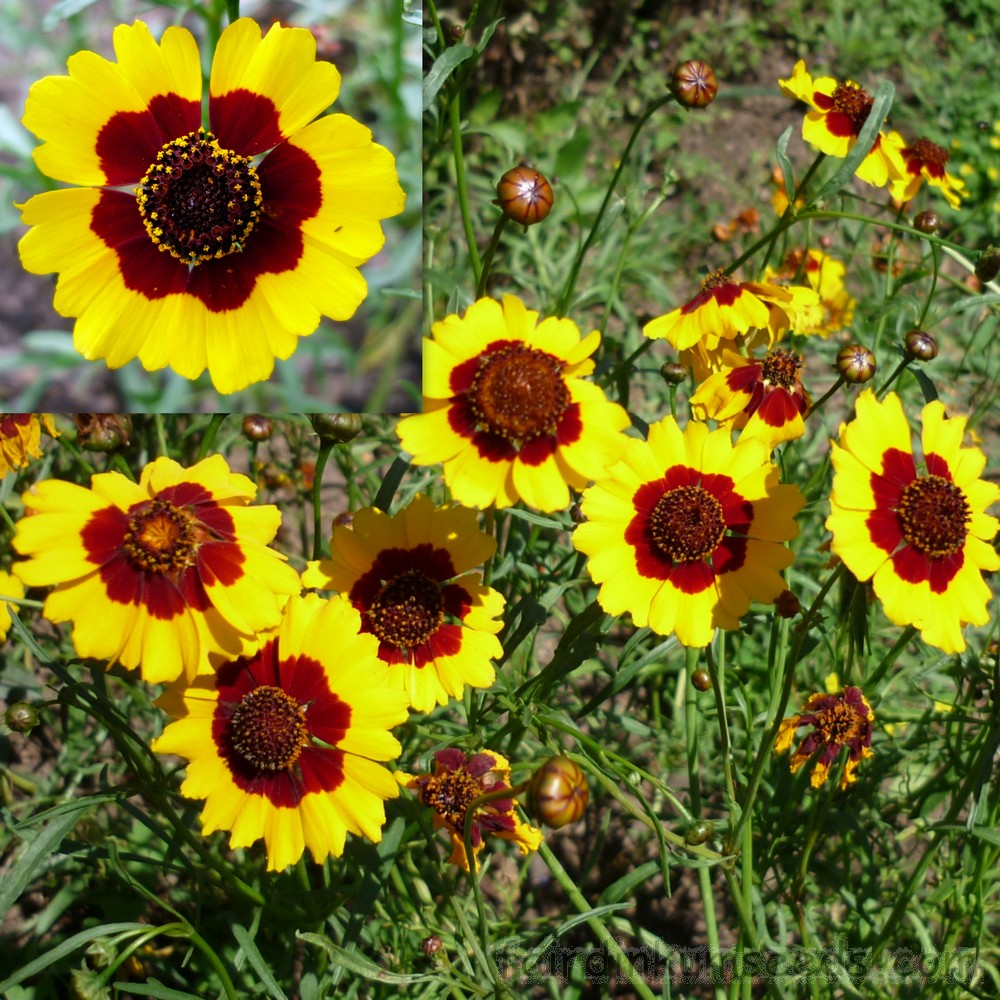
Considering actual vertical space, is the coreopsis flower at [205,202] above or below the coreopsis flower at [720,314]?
above

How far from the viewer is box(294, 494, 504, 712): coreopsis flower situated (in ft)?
4.23

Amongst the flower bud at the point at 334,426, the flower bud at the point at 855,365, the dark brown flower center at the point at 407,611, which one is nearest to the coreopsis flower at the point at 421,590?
A: the dark brown flower center at the point at 407,611

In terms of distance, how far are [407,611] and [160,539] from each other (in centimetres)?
35

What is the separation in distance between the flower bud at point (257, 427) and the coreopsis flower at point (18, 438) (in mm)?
279

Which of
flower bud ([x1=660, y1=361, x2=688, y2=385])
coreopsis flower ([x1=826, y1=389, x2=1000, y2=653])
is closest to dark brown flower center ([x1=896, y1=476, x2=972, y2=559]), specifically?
coreopsis flower ([x1=826, y1=389, x2=1000, y2=653])

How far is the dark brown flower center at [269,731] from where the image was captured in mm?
1173

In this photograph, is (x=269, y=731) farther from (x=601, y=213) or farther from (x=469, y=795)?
(x=601, y=213)

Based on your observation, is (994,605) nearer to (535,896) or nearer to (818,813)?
(818,813)

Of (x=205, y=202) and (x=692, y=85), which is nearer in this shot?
(x=205, y=202)

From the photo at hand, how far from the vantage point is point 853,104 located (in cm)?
168

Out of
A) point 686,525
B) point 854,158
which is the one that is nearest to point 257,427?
point 686,525

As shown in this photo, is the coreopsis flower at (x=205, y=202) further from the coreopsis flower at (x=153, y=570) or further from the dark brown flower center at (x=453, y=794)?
the dark brown flower center at (x=453, y=794)

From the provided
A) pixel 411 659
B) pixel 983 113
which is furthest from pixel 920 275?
pixel 983 113

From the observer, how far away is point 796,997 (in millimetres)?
1644
